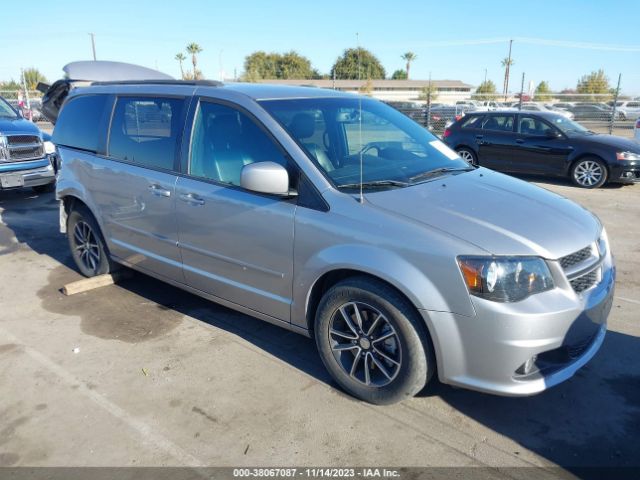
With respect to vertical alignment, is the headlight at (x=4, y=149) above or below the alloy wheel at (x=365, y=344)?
above

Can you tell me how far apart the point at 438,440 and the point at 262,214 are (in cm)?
172

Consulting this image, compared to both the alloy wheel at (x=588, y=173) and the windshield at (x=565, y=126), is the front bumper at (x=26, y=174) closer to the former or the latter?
the windshield at (x=565, y=126)

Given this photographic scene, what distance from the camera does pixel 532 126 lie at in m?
10.9

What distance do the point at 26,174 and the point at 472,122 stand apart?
9.15 m

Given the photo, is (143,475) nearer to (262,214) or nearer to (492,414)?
(262,214)

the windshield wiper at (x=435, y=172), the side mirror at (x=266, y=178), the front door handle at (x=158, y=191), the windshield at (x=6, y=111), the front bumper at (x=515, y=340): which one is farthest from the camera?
the windshield at (x=6, y=111)

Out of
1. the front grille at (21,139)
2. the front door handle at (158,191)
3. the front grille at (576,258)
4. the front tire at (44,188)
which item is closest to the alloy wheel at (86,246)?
the front door handle at (158,191)

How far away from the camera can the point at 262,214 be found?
3.40 m

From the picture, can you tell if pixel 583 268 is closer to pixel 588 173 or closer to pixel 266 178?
pixel 266 178

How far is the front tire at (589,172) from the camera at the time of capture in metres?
10.1

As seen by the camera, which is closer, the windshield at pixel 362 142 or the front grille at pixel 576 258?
the front grille at pixel 576 258

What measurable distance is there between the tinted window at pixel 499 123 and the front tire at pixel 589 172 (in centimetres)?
162

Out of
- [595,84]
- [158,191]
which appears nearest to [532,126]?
[158,191]

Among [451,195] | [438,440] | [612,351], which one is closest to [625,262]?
[612,351]
